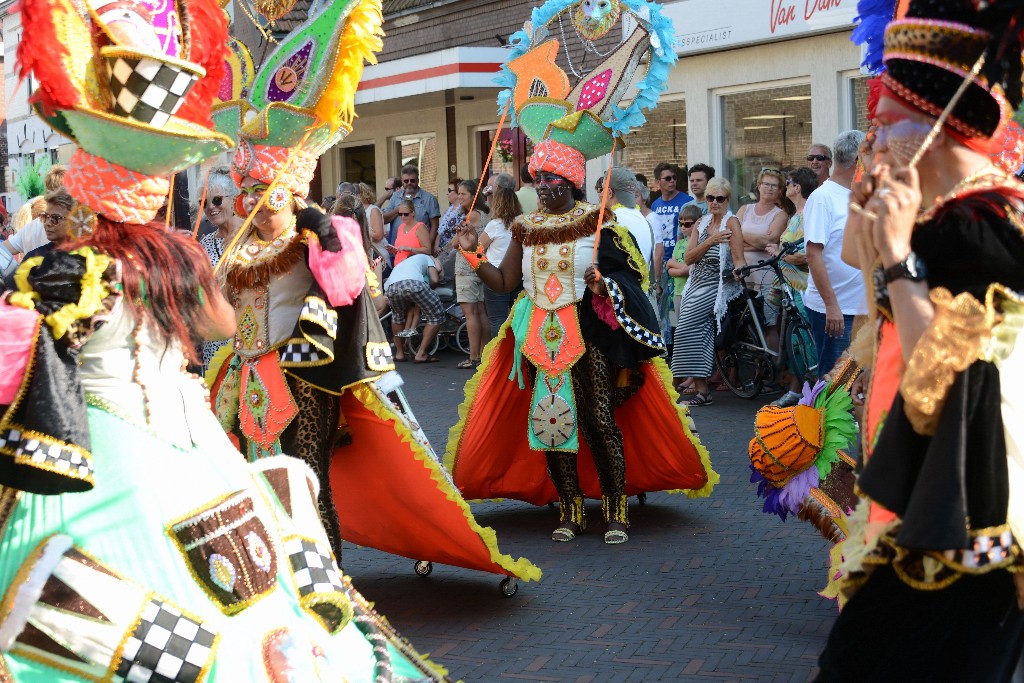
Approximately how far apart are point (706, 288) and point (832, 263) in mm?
2691

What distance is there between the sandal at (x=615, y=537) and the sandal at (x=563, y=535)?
0.62 feet

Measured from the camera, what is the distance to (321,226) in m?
5.12

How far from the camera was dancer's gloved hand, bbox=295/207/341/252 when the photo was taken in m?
5.11

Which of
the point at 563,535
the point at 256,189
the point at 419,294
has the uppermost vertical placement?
the point at 256,189

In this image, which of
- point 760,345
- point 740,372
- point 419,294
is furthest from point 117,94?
point 419,294

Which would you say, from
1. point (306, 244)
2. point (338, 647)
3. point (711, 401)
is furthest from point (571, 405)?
point (711, 401)

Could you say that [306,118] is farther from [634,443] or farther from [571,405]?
[634,443]

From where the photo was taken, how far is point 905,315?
2.70 metres

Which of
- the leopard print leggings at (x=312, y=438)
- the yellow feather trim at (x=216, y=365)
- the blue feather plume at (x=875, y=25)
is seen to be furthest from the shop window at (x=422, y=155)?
the blue feather plume at (x=875, y=25)

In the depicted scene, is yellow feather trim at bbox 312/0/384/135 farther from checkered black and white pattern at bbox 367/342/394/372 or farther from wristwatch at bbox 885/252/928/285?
wristwatch at bbox 885/252/928/285

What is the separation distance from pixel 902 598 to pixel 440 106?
19190 millimetres

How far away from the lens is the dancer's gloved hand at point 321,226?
16.8 feet

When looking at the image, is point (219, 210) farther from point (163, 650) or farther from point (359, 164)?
point (359, 164)

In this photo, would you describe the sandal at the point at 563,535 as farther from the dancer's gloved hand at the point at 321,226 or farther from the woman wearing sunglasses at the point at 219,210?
the dancer's gloved hand at the point at 321,226
